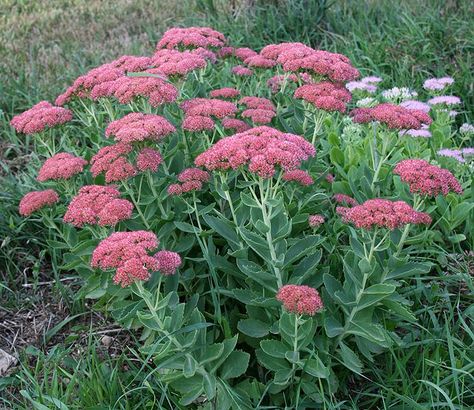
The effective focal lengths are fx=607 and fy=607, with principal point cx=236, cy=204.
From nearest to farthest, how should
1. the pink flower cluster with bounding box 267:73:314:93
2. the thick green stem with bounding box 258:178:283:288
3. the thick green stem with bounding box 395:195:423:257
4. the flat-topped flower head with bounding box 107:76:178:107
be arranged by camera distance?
the thick green stem with bounding box 258:178:283:288
the thick green stem with bounding box 395:195:423:257
the flat-topped flower head with bounding box 107:76:178:107
the pink flower cluster with bounding box 267:73:314:93

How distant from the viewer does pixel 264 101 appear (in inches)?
134

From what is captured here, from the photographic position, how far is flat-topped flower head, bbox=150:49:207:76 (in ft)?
10.4

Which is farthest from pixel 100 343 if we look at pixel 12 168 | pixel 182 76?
pixel 12 168

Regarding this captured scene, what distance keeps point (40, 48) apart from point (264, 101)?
4431 mm

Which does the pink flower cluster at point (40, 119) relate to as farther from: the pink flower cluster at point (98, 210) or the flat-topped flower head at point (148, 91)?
the pink flower cluster at point (98, 210)

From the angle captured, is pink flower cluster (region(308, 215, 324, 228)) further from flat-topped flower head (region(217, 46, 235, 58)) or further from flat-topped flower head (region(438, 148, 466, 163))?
flat-topped flower head (region(217, 46, 235, 58))

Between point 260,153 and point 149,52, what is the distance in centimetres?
440

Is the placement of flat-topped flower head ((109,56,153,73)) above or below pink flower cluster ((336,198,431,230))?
above

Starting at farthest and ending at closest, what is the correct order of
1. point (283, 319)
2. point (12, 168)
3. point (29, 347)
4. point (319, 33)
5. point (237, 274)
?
point (319, 33) → point (12, 168) → point (29, 347) → point (237, 274) → point (283, 319)

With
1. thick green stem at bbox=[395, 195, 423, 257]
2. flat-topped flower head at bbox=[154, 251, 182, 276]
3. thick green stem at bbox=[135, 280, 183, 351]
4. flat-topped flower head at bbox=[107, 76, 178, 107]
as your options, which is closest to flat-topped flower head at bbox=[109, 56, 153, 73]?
flat-topped flower head at bbox=[107, 76, 178, 107]

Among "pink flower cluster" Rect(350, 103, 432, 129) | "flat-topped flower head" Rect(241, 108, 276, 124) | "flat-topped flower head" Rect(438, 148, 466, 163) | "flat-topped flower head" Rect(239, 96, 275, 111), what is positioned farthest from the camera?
"flat-topped flower head" Rect(438, 148, 466, 163)

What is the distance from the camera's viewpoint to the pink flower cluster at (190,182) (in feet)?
9.01

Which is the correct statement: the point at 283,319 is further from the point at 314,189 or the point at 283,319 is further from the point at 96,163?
the point at 96,163

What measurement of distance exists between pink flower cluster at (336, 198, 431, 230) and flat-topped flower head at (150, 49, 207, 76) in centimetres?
128
